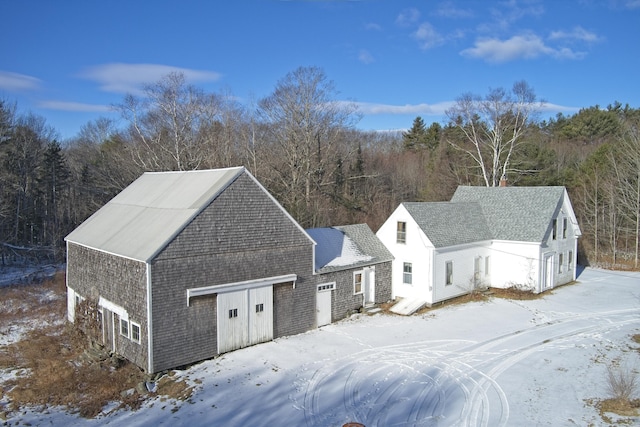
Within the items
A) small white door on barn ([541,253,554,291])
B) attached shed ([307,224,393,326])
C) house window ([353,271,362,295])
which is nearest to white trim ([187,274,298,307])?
attached shed ([307,224,393,326])

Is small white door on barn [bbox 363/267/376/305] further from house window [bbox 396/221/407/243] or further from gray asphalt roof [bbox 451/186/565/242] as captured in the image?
gray asphalt roof [bbox 451/186/565/242]

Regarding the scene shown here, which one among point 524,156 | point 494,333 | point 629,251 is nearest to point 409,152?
point 524,156

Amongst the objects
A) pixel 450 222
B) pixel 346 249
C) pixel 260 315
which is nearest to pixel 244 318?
pixel 260 315

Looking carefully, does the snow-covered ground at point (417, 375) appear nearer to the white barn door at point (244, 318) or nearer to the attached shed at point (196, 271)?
the white barn door at point (244, 318)

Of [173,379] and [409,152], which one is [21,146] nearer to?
[173,379]

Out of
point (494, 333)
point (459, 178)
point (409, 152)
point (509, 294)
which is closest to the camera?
point (494, 333)

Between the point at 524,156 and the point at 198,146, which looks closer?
the point at 198,146

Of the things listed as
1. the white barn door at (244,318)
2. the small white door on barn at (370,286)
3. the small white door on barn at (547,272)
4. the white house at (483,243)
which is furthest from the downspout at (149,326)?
the small white door on barn at (547,272)
